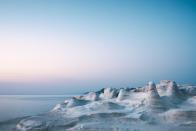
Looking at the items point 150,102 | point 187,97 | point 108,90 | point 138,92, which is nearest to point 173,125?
point 150,102

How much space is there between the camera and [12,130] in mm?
31844

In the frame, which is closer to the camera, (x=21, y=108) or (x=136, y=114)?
(x=136, y=114)

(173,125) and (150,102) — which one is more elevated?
(150,102)

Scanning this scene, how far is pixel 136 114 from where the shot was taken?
30.5 metres

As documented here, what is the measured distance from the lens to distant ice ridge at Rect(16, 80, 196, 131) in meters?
27.8

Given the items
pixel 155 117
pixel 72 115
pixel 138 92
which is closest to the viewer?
pixel 155 117

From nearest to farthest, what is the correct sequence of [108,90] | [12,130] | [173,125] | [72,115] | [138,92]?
[173,125]
[12,130]
[72,115]
[138,92]
[108,90]

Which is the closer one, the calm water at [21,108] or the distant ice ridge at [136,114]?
the distant ice ridge at [136,114]

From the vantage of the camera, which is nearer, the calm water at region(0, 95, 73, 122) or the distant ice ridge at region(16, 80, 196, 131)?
the distant ice ridge at region(16, 80, 196, 131)

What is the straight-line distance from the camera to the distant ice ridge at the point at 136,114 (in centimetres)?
2784

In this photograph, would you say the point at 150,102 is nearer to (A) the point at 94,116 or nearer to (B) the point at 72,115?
(A) the point at 94,116

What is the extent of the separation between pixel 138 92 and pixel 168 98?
614 centimetres

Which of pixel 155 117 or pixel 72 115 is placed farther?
pixel 72 115

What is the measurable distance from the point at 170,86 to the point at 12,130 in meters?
20.9
